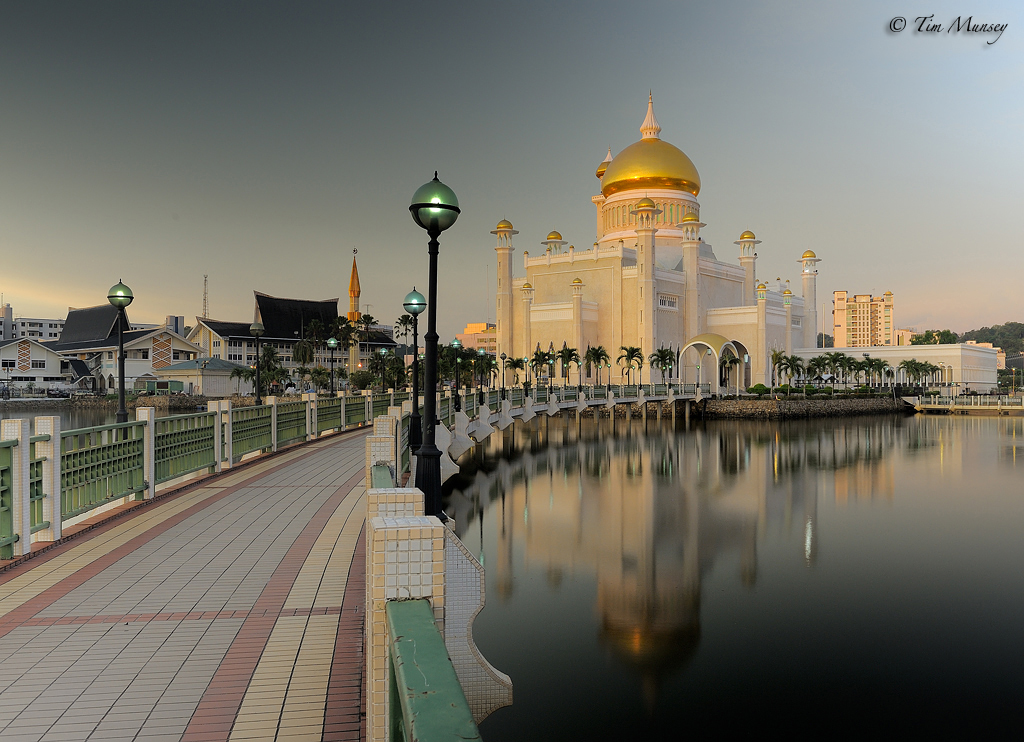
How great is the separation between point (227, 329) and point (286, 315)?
24.7ft

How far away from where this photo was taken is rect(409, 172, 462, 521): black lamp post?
7328 millimetres

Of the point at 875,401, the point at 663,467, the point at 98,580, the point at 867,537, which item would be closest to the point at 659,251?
the point at 875,401

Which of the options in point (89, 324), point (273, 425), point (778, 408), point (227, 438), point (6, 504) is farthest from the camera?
point (89, 324)

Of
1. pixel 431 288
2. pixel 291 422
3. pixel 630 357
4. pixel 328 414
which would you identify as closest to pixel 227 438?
pixel 291 422

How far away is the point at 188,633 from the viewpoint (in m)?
5.62

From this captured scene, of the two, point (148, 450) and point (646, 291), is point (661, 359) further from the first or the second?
point (148, 450)

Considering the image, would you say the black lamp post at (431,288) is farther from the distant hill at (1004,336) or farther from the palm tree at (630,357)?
the distant hill at (1004,336)

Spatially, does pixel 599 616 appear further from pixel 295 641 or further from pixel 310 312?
pixel 310 312

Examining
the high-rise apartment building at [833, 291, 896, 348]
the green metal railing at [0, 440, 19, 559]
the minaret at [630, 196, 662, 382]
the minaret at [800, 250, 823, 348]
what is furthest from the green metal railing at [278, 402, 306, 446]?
the high-rise apartment building at [833, 291, 896, 348]

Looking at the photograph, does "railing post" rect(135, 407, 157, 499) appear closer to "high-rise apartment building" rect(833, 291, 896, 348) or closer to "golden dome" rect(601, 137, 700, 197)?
"golden dome" rect(601, 137, 700, 197)

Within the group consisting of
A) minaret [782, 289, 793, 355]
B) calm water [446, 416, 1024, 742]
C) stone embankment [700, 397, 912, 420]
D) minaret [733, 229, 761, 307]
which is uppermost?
minaret [733, 229, 761, 307]

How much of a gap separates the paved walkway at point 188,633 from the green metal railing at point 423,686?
1892 mm

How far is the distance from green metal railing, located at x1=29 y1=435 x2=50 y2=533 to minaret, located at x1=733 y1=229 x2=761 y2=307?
6880cm

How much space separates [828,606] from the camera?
13.0 meters
